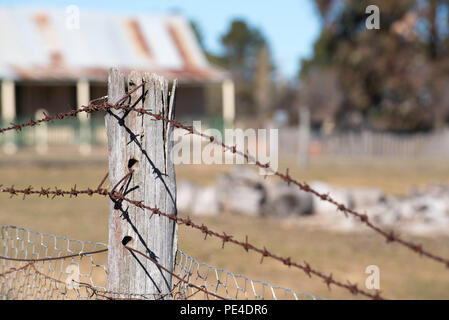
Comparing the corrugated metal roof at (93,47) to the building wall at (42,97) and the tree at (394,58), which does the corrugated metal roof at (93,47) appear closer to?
the building wall at (42,97)

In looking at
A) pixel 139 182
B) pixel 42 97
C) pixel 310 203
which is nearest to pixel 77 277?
pixel 139 182

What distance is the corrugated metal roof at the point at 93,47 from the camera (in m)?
30.2

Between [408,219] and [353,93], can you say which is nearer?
[408,219]

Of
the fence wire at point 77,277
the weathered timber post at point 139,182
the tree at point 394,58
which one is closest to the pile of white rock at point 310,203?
the fence wire at point 77,277

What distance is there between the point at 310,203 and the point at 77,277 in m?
8.15

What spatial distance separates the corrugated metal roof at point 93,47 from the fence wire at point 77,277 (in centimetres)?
2067

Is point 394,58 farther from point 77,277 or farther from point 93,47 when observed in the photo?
point 77,277

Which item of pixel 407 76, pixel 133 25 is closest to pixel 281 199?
pixel 133 25

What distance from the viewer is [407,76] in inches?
1448

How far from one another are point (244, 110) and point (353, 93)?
3243 centimetres
